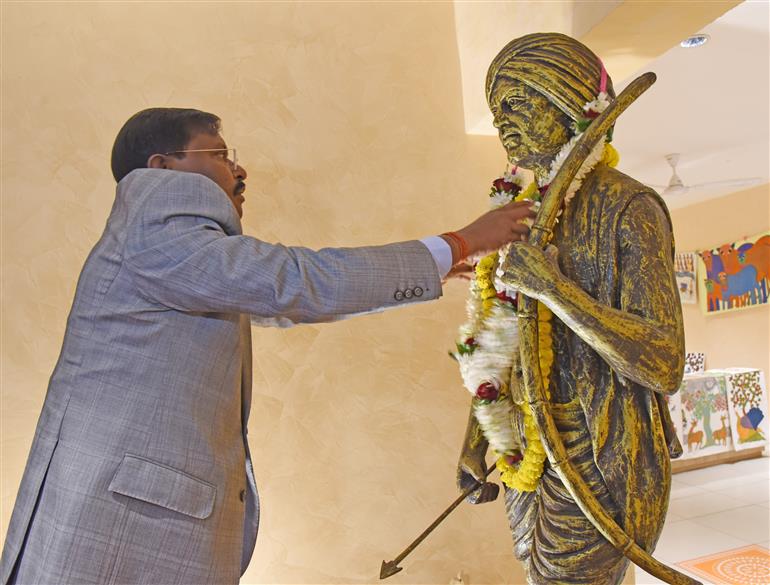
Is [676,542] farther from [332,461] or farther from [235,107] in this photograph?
[235,107]

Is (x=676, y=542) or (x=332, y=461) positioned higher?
(x=332, y=461)

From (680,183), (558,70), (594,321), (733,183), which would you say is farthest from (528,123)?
(733,183)

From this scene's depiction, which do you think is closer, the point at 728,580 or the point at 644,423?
the point at 644,423

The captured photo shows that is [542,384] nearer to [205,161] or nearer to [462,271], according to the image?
[462,271]

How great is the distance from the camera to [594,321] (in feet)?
3.78

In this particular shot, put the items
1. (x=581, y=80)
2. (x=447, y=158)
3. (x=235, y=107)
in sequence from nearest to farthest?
(x=581, y=80), (x=235, y=107), (x=447, y=158)

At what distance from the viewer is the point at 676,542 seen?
423 cm

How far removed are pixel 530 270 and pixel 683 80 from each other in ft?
14.5

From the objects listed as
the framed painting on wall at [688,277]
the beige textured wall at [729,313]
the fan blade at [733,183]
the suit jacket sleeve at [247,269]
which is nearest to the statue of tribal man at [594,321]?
the suit jacket sleeve at [247,269]

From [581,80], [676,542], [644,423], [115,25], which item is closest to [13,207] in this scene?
[115,25]

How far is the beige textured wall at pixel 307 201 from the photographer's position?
7.48ft

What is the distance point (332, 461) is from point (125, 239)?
1.52 metres

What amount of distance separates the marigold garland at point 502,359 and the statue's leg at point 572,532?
63 mm

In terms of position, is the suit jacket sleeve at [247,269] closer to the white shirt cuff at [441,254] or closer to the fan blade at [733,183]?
the white shirt cuff at [441,254]
